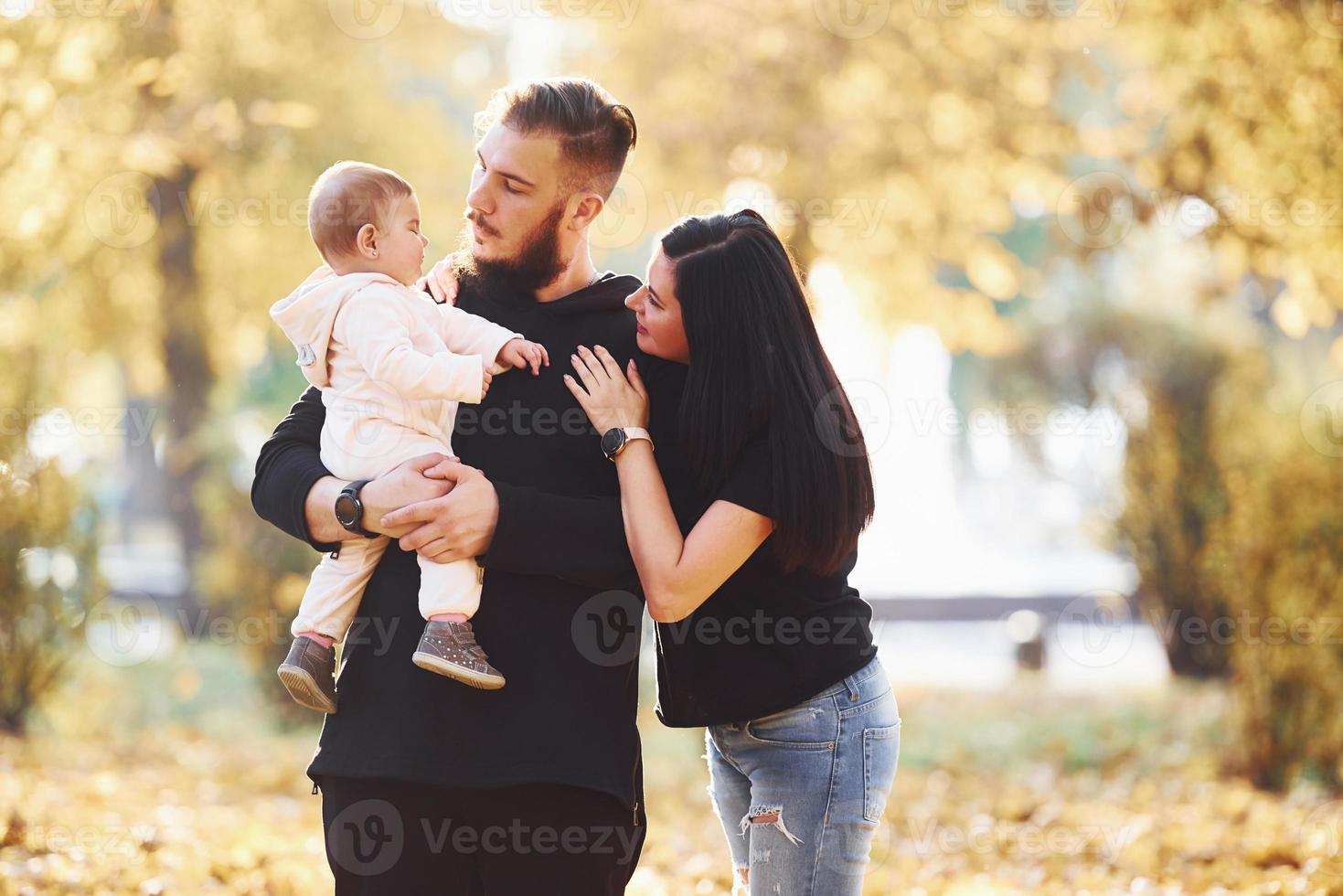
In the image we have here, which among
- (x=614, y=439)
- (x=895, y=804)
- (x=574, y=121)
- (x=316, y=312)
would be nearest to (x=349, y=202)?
(x=316, y=312)

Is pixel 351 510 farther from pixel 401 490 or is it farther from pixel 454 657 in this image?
pixel 454 657

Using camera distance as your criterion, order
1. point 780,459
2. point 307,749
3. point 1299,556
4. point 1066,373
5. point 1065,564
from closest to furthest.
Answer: point 780,459 → point 1299,556 → point 307,749 → point 1066,373 → point 1065,564

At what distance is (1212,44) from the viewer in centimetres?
657

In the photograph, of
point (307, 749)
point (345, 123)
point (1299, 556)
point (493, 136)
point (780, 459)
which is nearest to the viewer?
point (780, 459)

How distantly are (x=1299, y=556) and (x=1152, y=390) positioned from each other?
8.99 ft

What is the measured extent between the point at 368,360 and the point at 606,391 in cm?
46

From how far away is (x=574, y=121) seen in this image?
251 centimetres

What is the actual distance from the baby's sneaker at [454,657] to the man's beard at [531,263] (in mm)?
718

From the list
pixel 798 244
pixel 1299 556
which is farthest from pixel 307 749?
pixel 1299 556

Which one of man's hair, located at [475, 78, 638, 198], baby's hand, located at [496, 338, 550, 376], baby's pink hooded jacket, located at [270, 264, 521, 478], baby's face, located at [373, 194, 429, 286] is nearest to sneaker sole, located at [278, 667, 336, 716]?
baby's pink hooded jacket, located at [270, 264, 521, 478]

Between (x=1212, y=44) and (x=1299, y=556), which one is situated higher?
(x=1212, y=44)

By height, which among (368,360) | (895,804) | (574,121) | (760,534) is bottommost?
(895,804)

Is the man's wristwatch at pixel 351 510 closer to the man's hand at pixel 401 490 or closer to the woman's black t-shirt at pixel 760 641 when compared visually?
the man's hand at pixel 401 490

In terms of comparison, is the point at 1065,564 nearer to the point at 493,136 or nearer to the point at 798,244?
the point at 798,244
